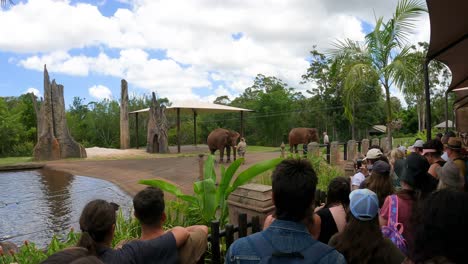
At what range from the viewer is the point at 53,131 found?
1952 cm

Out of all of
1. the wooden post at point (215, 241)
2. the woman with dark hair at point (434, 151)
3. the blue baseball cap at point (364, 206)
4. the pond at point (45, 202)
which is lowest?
the pond at point (45, 202)

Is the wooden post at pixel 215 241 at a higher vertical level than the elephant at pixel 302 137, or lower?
lower

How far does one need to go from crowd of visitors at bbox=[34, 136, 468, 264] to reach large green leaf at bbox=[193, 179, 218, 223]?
144cm

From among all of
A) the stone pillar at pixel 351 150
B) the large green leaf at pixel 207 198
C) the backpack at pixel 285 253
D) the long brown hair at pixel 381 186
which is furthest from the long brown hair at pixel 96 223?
the stone pillar at pixel 351 150

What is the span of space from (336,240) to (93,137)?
3587cm

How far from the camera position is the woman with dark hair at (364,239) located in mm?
1750

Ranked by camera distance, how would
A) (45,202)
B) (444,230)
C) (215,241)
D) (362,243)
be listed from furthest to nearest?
(45,202) < (215,241) < (362,243) < (444,230)

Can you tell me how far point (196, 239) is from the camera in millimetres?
2473

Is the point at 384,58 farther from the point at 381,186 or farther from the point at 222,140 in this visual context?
the point at 222,140

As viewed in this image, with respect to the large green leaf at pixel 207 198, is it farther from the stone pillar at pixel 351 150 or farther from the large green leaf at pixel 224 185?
the stone pillar at pixel 351 150

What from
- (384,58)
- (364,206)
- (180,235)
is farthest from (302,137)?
(364,206)

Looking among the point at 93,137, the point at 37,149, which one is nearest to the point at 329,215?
the point at 37,149

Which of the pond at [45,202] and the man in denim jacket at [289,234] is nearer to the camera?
the man in denim jacket at [289,234]

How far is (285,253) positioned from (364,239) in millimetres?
607
